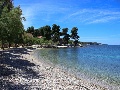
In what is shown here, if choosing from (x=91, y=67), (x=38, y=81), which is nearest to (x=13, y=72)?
(x=38, y=81)

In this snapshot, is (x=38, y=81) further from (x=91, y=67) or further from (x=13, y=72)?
(x=91, y=67)

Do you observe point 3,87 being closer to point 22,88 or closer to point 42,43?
point 22,88

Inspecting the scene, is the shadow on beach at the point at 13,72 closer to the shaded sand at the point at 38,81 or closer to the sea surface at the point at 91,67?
the shaded sand at the point at 38,81

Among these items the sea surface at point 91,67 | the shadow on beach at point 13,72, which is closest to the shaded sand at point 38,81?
the shadow on beach at point 13,72

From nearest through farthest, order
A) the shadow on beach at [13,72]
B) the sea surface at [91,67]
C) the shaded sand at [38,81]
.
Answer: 1. the shadow on beach at [13,72]
2. the shaded sand at [38,81]
3. the sea surface at [91,67]

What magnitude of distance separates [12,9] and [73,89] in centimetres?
4911

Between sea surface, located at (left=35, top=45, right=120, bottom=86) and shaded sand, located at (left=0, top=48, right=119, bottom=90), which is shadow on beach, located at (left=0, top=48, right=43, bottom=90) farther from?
sea surface, located at (left=35, top=45, right=120, bottom=86)

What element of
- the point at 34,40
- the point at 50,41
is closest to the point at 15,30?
the point at 34,40


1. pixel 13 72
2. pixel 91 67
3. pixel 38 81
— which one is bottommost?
pixel 91 67

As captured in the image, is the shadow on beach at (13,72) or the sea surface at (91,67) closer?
the shadow on beach at (13,72)


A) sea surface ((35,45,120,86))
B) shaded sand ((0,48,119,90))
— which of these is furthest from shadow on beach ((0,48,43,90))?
sea surface ((35,45,120,86))

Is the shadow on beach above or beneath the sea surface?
above

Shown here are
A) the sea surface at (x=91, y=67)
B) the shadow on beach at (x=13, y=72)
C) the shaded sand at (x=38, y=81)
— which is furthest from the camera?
the sea surface at (x=91, y=67)

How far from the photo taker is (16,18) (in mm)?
64312
